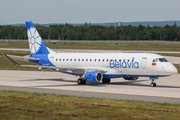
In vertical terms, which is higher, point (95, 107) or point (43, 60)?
point (43, 60)

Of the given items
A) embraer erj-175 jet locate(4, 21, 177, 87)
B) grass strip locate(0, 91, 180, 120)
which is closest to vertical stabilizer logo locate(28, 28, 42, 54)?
embraer erj-175 jet locate(4, 21, 177, 87)

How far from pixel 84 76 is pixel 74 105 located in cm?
1447

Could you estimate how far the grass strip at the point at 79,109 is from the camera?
17.6 meters

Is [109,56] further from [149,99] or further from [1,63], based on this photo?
[1,63]

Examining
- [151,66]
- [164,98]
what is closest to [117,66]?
[151,66]

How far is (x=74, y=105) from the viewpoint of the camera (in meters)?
21.9

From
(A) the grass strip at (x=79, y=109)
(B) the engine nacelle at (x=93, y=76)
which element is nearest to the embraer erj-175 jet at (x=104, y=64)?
(B) the engine nacelle at (x=93, y=76)

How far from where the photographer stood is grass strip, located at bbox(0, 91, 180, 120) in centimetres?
1761

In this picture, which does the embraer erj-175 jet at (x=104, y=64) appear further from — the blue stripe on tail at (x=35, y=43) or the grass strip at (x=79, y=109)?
the grass strip at (x=79, y=109)

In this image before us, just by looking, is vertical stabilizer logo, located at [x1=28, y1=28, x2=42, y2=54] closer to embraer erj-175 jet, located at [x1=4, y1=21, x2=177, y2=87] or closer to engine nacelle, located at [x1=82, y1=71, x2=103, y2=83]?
embraer erj-175 jet, located at [x1=4, y1=21, x2=177, y2=87]

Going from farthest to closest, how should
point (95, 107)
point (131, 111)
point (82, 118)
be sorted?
point (95, 107) → point (131, 111) → point (82, 118)

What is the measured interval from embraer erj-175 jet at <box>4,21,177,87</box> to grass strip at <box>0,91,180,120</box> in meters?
11.3

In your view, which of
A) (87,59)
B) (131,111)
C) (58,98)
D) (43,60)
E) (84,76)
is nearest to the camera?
(131,111)

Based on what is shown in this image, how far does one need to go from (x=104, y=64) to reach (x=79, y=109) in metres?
17.4
